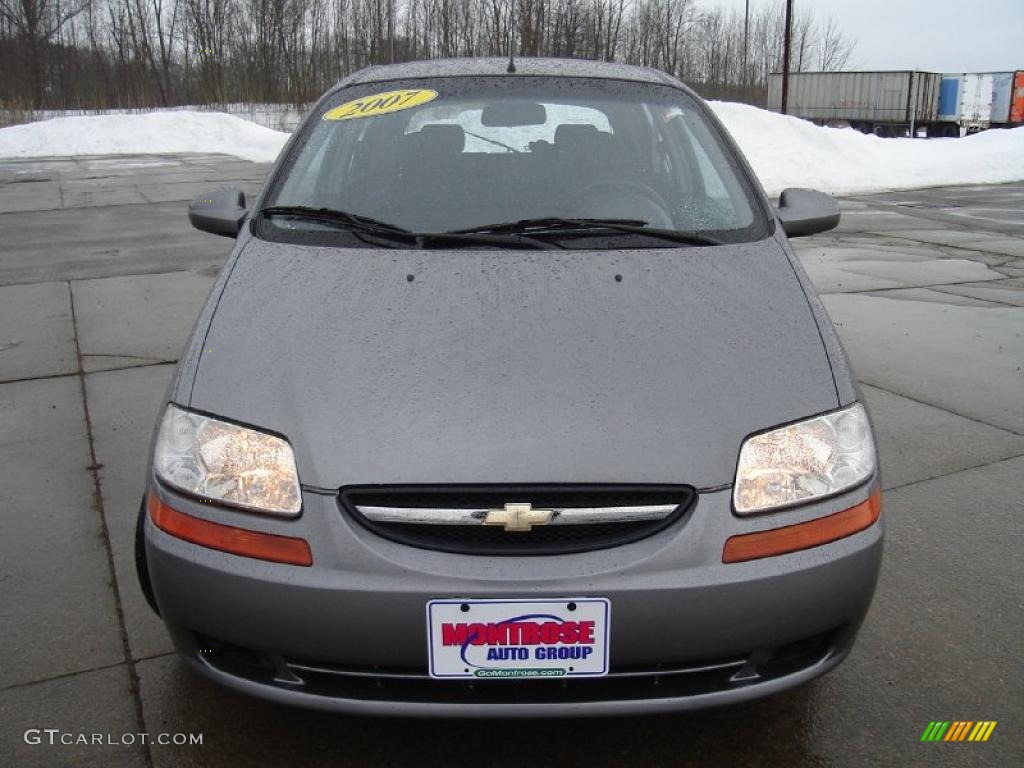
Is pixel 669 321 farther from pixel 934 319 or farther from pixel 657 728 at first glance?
pixel 934 319

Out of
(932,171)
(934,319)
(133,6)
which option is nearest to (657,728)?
(934,319)

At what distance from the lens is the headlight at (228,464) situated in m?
1.82

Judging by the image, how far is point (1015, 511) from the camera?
335cm

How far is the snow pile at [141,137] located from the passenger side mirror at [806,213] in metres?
20.9

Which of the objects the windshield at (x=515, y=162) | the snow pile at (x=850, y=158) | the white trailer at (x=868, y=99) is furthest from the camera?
the white trailer at (x=868, y=99)

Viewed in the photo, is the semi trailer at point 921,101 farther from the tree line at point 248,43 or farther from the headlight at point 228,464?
the headlight at point 228,464

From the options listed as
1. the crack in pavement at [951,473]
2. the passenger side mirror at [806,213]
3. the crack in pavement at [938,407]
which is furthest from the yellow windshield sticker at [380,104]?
the crack in pavement at [938,407]

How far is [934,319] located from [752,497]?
5281 mm

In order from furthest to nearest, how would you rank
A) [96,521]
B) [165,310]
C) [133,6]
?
[133,6]
[165,310]
[96,521]

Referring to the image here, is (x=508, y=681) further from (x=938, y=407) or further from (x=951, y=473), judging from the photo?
(x=938, y=407)

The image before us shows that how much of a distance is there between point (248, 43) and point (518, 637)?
53.0m

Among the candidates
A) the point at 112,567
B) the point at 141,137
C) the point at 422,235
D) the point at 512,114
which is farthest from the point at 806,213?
the point at 141,137

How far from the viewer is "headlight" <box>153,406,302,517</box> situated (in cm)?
182

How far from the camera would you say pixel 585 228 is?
261cm
